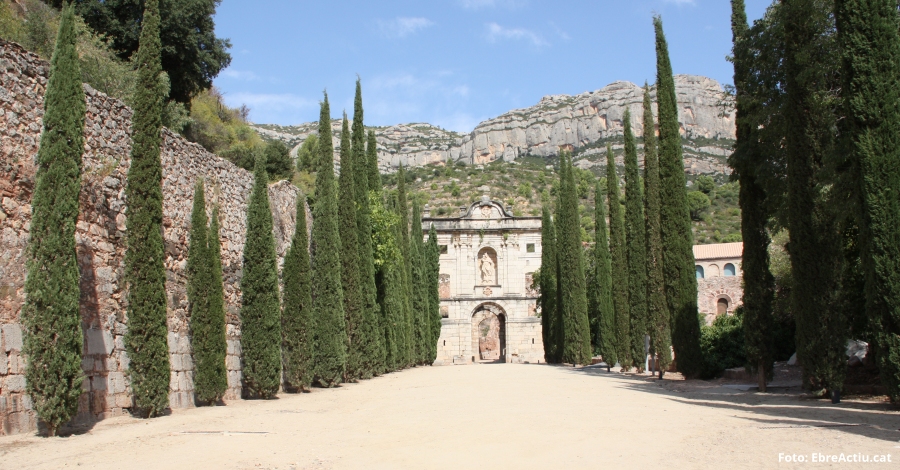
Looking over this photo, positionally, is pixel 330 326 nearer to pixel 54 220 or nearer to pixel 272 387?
pixel 272 387

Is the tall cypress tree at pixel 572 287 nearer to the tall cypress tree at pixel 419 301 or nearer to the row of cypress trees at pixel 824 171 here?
the tall cypress tree at pixel 419 301

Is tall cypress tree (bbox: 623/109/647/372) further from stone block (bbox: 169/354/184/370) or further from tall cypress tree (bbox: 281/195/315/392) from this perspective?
stone block (bbox: 169/354/184/370)

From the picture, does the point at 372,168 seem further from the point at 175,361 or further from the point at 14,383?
the point at 14,383

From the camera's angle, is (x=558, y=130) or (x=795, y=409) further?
(x=558, y=130)

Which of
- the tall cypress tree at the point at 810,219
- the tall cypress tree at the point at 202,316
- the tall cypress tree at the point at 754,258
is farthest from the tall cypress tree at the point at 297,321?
the tall cypress tree at the point at 810,219

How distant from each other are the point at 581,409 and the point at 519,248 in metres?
37.7

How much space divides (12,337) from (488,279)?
4130cm

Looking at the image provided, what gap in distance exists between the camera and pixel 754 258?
13.8m

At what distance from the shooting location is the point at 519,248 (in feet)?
156

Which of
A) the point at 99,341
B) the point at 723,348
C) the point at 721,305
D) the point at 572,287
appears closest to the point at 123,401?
the point at 99,341

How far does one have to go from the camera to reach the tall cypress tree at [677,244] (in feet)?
56.9

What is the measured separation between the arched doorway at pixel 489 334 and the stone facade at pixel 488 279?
0.08 meters

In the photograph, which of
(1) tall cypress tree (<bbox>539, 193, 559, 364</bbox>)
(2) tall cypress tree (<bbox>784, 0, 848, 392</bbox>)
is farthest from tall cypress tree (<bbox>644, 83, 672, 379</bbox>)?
(1) tall cypress tree (<bbox>539, 193, 559, 364</bbox>)

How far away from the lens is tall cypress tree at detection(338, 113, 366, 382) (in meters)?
18.9
